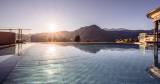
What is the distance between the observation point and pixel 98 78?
346 inches

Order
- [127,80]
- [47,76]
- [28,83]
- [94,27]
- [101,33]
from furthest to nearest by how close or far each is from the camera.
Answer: [94,27], [101,33], [47,76], [127,80], [28,83]

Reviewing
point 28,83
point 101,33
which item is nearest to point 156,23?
point 28,83

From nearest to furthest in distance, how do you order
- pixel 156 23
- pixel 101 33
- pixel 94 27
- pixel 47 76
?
pixel 47 76 → pixel 156 23 → pixel 101 33 → pixel 94 27

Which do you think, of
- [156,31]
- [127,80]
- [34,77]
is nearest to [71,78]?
[34,77]

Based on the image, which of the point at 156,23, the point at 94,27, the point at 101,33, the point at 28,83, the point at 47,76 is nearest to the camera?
the point at 28,83

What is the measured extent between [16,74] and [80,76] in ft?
8.04

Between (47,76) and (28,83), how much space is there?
1382mm

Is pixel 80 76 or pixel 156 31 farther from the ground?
pixel 156 31

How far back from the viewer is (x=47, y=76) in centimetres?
917

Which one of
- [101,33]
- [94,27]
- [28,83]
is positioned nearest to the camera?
[28,83]

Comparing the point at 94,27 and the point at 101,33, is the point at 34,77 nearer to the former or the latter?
the point at 101,33

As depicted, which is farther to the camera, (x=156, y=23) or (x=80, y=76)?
(x=156, y=23)

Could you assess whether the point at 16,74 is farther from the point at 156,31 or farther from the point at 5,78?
the point at 156,31

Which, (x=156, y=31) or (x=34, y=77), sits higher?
(x=156, y=31)
